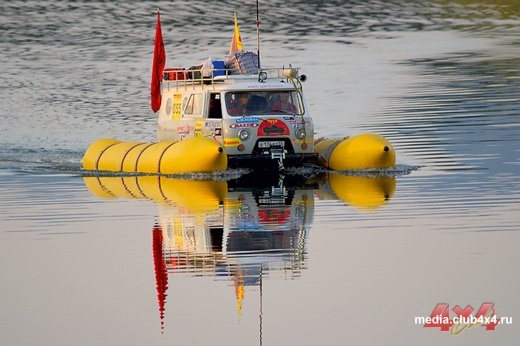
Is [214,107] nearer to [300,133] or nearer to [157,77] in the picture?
[300,133]

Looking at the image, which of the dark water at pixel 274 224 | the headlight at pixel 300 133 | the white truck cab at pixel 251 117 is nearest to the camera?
the dark water at pixel 274 224

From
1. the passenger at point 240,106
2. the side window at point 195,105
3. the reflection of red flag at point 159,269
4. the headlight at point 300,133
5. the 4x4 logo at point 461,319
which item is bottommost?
the headlight at point 300,133

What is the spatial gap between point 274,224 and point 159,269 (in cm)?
533

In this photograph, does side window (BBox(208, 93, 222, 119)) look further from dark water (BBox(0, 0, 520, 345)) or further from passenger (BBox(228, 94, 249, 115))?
dark water (BBox(0, 0, 520, 345))

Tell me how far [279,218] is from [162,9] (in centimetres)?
7150

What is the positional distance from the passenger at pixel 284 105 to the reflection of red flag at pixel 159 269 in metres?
10.7

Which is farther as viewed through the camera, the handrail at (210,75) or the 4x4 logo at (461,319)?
the handrail at (210,75)

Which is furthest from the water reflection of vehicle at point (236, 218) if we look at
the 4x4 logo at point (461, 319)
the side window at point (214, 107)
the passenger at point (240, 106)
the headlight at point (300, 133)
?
the 4x4 logo at point (461, 319)

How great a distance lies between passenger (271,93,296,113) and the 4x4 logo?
62.8ft

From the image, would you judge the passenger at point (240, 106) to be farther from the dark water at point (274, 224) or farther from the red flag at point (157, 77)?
the red flag at point (157, 77)

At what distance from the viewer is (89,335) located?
19938 mm

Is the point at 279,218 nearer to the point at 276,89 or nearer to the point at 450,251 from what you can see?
the point at 450,251

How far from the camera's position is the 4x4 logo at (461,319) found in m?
19.7

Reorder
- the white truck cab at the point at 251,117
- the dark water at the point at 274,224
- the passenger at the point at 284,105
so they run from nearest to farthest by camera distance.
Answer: the dark water at the point at 274,224
the white truck cab at the point at 251,117
the passenger at the point at 284,105
